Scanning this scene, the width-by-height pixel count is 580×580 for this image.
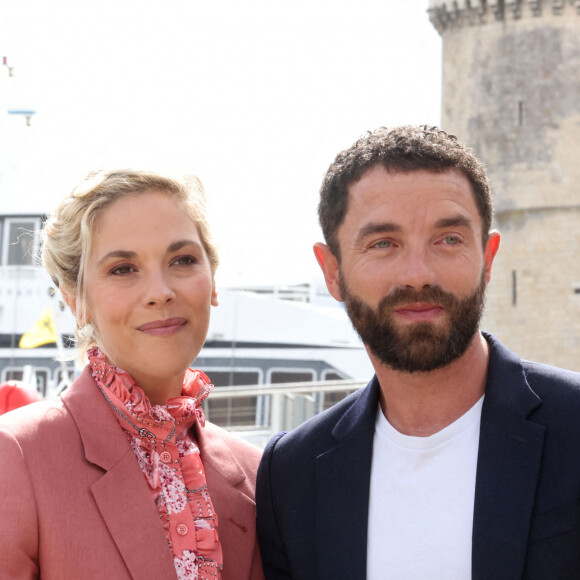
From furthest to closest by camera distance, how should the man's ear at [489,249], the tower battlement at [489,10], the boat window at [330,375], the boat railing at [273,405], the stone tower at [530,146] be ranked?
the tower battlement at [489,10]
the stone tower at [530,146]
the boat window at [330,375]
the boat railing at [273,405]
the man's ear at [489,249]

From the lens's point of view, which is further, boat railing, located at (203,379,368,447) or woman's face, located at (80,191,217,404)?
boat railing, located at (203,379,368,447)

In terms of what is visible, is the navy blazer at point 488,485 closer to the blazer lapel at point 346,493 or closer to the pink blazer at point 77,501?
the blazer lapel at point 346,493

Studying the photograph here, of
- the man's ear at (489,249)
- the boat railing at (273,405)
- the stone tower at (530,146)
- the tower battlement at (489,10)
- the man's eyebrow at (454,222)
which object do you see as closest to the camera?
the man's eyebrow at (454,222)

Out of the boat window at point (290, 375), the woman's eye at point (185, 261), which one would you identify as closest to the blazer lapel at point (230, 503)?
the woman's eye at point (185, 261)

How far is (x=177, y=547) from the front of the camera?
267 cm

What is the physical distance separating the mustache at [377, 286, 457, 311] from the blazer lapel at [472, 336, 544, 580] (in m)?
0.24

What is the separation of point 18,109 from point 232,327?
5.51 m

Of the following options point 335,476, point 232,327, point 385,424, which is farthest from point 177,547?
point 232,327

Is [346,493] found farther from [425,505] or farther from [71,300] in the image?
[71,300]

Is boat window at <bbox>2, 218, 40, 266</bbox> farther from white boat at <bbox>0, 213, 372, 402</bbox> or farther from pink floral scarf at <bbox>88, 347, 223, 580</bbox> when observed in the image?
pink floral scarf at <bbox>88, 347, 223, 580</bbox>

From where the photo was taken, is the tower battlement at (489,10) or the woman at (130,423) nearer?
the woman at (130,423)

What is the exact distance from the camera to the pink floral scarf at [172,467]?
106 inches

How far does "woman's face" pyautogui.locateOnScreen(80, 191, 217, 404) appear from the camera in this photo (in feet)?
9.08

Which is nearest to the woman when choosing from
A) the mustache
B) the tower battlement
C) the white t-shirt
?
the white t-shirt
